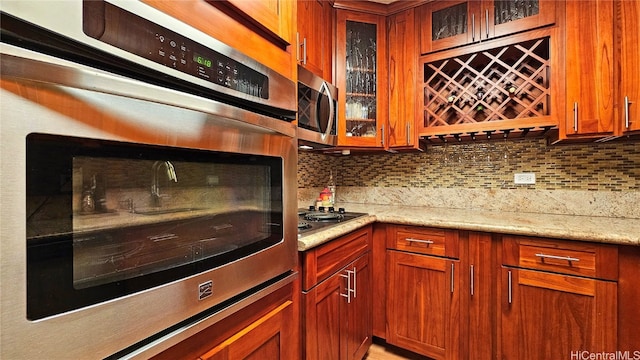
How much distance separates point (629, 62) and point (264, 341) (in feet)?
6.66

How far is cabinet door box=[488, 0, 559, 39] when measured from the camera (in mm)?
1548

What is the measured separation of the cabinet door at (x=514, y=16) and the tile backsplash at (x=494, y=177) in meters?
0.70

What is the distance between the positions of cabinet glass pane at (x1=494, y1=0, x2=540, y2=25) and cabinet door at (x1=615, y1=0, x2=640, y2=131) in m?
0.36

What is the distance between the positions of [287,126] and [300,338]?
822 millimetres

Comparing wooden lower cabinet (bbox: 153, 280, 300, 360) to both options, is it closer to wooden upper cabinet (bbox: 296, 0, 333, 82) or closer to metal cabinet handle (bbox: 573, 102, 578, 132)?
wooden upper cabinet (bbox: 296, 0, 333, 82)

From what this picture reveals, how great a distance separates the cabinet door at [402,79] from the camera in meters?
1.92

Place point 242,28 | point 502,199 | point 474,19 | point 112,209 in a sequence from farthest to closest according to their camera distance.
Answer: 1. point 502,199
2. point 474,19
3. point 242,28
4. point 112,209

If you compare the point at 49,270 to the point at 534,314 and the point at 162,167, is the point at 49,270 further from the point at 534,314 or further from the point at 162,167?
the point at 534,314

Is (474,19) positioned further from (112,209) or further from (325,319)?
(112,209)

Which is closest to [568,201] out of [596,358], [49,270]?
[596,358]

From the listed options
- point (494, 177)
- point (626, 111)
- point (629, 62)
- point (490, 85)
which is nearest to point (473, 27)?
point (490, 85)

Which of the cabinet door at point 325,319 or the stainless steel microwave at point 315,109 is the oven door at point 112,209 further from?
the stainless steel microwave at point 315,109

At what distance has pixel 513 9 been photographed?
164 cm

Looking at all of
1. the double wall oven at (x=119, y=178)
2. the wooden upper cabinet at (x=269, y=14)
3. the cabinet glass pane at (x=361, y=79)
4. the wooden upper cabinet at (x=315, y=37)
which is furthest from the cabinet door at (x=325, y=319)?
the wooden upper cabinet at (x=315, y=37)
